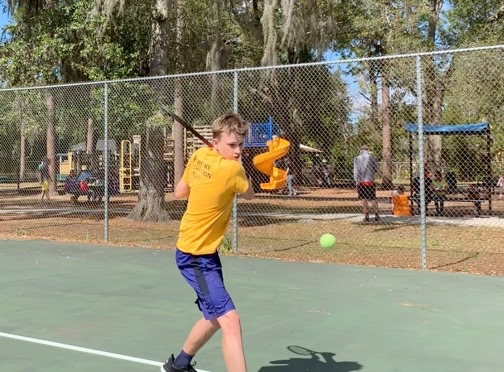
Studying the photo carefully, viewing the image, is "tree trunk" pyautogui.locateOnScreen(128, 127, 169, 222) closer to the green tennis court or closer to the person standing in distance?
the person standing in distance

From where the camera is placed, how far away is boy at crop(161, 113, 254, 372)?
3.58 metres

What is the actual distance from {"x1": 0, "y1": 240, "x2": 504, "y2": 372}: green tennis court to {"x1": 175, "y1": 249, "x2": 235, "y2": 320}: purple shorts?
0.93 metres

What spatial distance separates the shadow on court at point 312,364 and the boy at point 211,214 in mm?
858

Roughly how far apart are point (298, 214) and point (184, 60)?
565 cm

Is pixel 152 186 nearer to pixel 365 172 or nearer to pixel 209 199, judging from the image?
pixel 365 172

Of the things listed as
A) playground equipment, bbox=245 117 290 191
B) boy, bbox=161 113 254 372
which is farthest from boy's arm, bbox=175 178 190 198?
playground equipment, bbox=245 117 290 191

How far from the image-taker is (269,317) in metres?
5.80

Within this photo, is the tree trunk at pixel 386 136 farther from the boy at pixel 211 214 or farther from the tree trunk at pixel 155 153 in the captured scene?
the boy at pixel 211 214

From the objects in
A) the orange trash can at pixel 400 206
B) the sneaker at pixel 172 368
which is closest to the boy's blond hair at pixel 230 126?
the sneaker at pixel 172 368

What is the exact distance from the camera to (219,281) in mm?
3605

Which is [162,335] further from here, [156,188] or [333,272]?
[156,188]

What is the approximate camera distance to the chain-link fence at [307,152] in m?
11.0

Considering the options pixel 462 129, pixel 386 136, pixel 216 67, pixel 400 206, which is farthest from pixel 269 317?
pixel 386 136

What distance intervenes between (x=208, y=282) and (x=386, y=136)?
2562 cm
